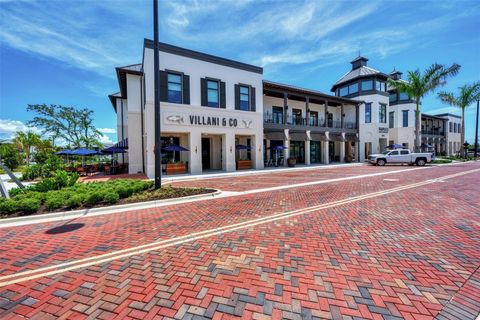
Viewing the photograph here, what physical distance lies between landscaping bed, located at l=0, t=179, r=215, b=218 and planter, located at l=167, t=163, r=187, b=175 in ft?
25.4

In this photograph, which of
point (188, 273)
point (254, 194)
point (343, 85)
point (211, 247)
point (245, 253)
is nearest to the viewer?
point (188, 273)

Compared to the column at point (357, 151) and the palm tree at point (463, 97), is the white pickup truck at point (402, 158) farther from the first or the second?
the palm tree at point (463, 97)

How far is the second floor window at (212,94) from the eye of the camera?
1870cm

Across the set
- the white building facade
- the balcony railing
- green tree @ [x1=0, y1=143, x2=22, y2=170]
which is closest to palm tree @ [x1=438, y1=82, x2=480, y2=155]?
the white building facade

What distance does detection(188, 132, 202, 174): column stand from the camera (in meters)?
17.7

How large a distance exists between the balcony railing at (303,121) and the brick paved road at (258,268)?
768 inches

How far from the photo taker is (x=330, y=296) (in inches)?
110

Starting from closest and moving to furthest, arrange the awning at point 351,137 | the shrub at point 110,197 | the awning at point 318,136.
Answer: the shrub at point 110,197 → the awning at point 318,136 → the awning at point 351,137

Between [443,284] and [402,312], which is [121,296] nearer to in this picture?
[402,312]

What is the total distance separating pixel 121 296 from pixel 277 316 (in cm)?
202

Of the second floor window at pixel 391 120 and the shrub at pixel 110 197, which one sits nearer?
the shrub at pixel 110 197

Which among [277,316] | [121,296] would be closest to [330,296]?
[277,316]

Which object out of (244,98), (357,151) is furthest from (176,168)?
(357,151)

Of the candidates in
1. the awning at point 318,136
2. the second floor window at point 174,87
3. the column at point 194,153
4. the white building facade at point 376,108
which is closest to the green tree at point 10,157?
the second floor window at point 174,87
